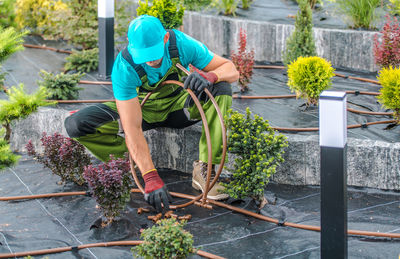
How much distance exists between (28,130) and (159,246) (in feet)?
10.4

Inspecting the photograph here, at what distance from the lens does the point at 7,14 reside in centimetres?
861

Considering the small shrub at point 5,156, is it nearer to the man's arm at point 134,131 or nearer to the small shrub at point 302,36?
the man's arm at point 134,131

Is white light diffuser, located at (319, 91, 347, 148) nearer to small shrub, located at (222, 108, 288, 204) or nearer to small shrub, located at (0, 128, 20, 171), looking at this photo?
small shrub, located at (222, 108, 288, 204)

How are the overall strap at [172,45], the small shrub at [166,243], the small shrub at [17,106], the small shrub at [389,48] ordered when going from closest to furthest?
the small shrub at [166,243] → the overall strap at [172,45] → the small shrub at [17,106] → the small shrub at [389,48]

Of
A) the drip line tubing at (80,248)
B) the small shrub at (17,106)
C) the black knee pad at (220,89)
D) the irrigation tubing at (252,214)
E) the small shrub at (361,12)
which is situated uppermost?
the small shrub at (361,12)

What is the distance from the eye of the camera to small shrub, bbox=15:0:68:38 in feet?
29.0

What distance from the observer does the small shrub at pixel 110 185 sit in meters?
3.77

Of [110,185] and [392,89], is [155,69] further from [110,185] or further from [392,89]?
[392,89]

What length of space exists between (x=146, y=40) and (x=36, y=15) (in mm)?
5949

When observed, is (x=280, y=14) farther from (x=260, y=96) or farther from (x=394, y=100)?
(x=394, y=100)

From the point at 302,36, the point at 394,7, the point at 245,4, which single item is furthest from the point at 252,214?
the point at 245,4

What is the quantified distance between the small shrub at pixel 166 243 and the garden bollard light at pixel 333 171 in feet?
2.63

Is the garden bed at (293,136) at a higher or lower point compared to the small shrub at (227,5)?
lower

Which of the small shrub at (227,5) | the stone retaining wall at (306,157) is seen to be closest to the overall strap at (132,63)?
the stone retaining wall at (306,157)
